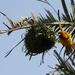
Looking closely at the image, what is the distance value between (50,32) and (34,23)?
0.22m

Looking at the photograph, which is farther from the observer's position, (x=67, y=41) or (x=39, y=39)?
(x=39, y=39)

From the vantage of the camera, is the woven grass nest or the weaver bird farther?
the woven grass nest

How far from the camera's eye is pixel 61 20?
2.18 m

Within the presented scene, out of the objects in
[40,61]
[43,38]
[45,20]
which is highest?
[45,20]

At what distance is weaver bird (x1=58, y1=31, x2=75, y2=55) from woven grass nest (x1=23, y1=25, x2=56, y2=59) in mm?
205

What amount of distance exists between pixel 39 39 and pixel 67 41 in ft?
0.96

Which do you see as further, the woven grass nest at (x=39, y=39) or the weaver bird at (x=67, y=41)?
the woven grass nest at (x=39, y=39)

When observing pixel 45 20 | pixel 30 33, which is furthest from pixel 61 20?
pixel 30 33

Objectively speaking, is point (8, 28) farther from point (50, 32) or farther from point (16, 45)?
point (50, 32)

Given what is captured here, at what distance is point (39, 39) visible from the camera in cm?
226

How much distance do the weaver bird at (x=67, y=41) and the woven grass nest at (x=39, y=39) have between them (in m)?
0.21

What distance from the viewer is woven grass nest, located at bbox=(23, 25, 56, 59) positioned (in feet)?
7.35

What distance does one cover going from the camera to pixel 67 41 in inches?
81.4

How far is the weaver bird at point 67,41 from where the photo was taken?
2.04 metres
